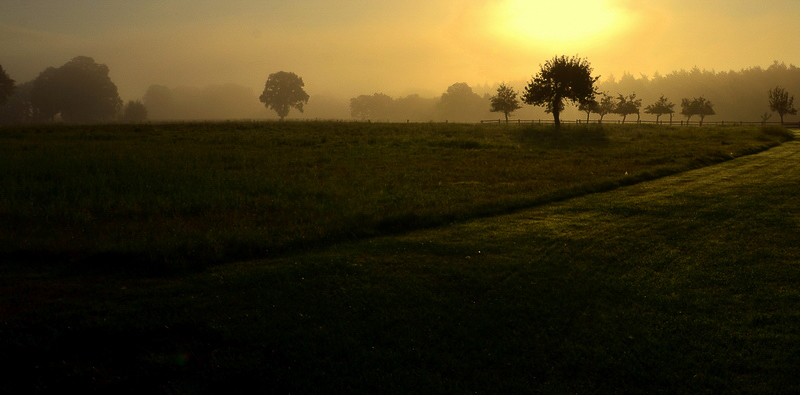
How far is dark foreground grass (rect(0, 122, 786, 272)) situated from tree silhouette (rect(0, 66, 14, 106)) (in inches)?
3548

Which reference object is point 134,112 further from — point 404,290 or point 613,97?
point 404,290

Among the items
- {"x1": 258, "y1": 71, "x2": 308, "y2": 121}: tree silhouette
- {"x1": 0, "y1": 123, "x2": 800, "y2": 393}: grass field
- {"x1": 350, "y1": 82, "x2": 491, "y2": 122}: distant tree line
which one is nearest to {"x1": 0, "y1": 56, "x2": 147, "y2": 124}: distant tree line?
{"x1": 258, "y1": 71, "x2": 308, "y2": 121}: tree silhouette

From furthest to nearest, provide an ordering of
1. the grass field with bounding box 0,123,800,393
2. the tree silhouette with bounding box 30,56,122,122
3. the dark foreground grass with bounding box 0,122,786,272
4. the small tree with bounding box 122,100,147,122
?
1. the small tree with bounding box 122,100,147,122
2. the tree silhouette with bounding box 30,56,122,122
3. the dark foreground grass with bounding box 0,122,786,272
4. the grass field with bounding box 0,123,800,393

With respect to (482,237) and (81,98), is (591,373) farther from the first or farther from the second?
(81,98)

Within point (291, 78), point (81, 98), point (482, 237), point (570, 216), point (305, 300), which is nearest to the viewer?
point (305, 300)

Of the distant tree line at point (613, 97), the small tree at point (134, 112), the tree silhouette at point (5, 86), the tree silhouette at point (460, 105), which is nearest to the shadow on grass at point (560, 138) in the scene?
the distant tree line at point (613, 97)

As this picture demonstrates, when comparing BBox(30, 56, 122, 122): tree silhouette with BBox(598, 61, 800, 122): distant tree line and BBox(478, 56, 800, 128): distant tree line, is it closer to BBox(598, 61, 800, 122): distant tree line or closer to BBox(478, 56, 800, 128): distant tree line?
BBox(478, 56, 800, 128): distant tree line

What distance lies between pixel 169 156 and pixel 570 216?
876 inches

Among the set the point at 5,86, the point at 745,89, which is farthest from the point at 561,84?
the point at 745,89

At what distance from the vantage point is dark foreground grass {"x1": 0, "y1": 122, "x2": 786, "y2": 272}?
35.9 feet

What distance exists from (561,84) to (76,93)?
4544 inches

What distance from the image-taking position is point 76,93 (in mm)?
122562

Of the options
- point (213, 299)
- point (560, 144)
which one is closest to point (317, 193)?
point (213, 299)

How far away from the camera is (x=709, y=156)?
2769 centimetres
